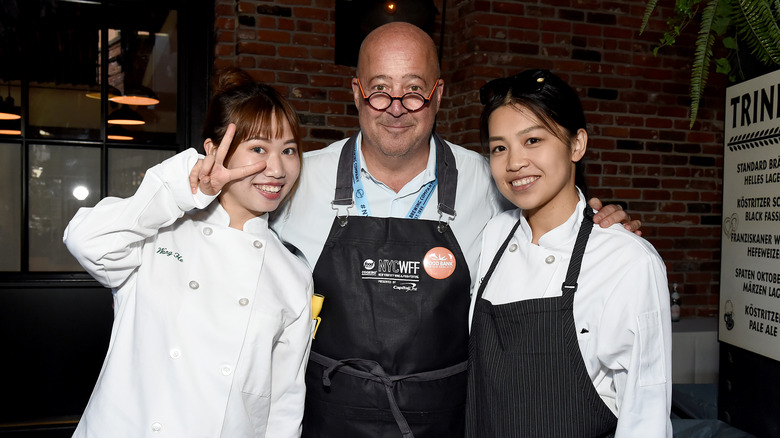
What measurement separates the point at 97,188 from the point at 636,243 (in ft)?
10.1

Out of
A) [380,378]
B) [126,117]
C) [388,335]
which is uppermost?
[126,117]

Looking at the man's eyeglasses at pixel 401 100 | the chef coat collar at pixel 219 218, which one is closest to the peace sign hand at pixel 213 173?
the chef coat collar at pixel 219 218

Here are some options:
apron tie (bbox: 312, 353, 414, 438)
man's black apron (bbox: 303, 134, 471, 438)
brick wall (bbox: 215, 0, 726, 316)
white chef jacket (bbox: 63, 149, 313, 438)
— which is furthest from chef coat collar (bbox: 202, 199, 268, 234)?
brick wall (bbox: 215, 0, 726, 316)

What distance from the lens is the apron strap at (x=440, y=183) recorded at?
1.98 m

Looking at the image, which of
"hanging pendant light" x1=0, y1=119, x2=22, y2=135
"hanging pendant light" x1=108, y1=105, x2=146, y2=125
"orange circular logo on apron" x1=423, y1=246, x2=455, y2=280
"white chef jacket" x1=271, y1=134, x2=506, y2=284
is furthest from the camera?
"hanging pendant light" x1=108, y1=105, x2=146, y2=125

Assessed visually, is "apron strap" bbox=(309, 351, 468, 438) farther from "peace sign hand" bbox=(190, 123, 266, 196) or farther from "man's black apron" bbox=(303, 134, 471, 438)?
"peace sign hand" bbox=(190, 123, 266, 196)

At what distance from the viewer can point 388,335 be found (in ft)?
6.08

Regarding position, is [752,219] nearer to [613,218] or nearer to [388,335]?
[613,218]

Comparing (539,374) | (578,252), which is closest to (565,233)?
(578,252)

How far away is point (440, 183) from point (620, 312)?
75cm

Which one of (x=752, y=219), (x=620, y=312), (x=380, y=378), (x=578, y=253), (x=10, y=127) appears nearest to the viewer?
(x=620, y=312)

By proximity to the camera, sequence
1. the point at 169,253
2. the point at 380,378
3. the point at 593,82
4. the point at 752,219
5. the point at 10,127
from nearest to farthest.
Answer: the point at 169,253
the point at 380,378
the point at 752,219
the point at 10,127
the point at 593,82

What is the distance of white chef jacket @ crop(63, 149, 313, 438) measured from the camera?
157cm

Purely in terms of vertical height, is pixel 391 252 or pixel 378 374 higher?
pixel 391 252
